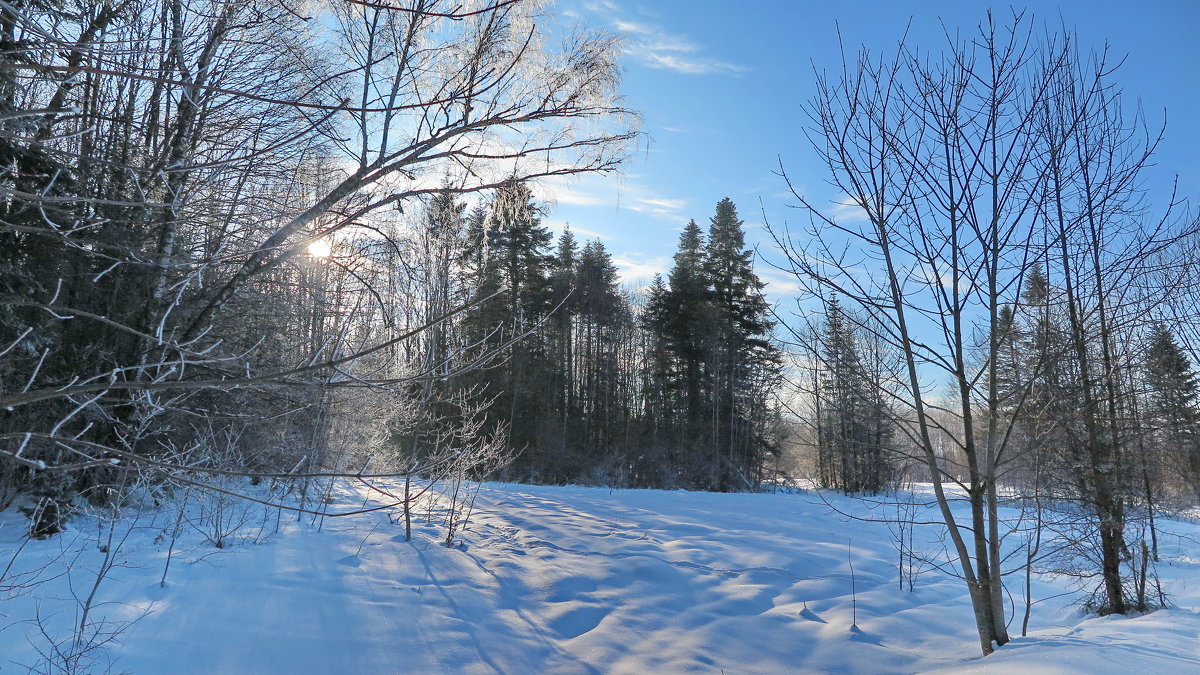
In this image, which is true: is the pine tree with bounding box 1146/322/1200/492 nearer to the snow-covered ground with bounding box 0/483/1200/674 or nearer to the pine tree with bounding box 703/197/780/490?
the snow-covered ground with bounding box 0/483/1200/674

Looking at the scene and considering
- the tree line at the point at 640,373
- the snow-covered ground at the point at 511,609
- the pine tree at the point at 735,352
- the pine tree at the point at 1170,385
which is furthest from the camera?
the pine tree at the point at 735,352

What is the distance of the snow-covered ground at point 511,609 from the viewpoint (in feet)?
13.1

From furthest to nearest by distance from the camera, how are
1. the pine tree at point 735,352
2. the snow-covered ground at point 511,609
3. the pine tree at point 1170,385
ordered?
the pine tree at point 735,352 → the pine tree at point 1170,385 → the snow-covered ground at point 511,609

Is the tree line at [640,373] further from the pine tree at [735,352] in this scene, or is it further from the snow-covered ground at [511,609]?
the snow-covered ground at [511,609]

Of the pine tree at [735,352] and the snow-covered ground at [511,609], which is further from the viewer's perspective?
the pine tree at [735,352]

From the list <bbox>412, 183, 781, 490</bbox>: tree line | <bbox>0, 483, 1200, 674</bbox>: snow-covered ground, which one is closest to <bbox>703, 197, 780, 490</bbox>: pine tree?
<bbox>412, 183, 781, 490</bbox>: tree line

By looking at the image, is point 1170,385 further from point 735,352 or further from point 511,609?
point 735,352

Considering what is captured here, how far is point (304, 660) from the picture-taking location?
13.9 feet

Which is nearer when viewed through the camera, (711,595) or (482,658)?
(482,658)

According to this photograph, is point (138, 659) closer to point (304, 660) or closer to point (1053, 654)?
point (304, 660)

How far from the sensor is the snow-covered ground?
4.01 m

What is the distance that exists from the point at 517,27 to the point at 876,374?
3.01 m

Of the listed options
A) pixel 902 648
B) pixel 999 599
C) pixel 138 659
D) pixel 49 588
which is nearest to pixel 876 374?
pixel 999 599

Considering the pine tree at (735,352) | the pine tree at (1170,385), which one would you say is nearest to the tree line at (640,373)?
the pine tree at (735,352)
